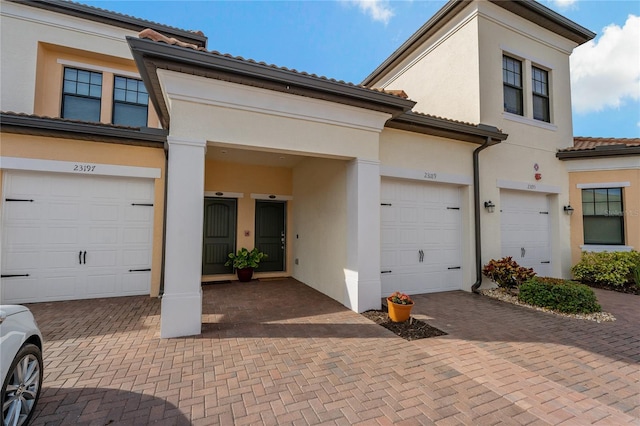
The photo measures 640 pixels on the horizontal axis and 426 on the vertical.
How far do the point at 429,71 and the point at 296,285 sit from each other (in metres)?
8.02

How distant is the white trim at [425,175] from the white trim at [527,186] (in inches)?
45.4

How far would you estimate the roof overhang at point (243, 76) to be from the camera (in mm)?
3811

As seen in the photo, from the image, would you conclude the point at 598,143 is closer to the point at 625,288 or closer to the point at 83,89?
the point at 625,288

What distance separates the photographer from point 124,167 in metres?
6.04

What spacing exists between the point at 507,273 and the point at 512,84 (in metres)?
5.48

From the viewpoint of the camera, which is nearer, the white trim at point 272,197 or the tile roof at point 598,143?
the tile roof at point 598,143

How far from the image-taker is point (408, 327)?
4508 mm

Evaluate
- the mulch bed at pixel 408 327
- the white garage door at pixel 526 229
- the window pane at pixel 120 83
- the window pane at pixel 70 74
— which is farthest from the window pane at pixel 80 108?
the white garage door at pixel 526 229

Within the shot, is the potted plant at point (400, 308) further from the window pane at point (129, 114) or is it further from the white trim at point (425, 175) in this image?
the window pane at point (129, 114)

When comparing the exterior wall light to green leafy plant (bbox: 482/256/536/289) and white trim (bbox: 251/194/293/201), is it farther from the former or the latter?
white trim (bbox: 251/194/293/201)

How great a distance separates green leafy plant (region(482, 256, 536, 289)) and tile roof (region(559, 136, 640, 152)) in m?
4.51

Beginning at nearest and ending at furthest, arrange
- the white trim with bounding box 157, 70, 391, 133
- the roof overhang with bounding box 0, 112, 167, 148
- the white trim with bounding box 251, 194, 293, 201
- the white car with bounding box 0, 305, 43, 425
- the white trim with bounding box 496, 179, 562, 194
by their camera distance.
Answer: the white car with bounding box 0, 305, 43, 425, the white trim with bounding box 157, 70, 391, 133, the roof overhang with bounding box 0, 112, 167, 148, the white trim with bounding box 496, 179, 562, 194, the white trim with bounding box 251, 194, 293, 201

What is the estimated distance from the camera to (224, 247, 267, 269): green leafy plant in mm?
7902

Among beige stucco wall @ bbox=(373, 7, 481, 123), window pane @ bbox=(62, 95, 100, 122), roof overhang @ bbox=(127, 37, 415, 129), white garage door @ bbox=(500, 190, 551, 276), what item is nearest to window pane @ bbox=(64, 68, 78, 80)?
window pane @ bbox=(62, 95, 100, 122)
